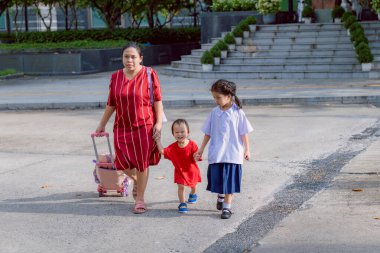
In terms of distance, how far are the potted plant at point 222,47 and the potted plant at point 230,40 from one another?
0.17 metres

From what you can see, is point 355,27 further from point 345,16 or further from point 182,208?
point 182,208

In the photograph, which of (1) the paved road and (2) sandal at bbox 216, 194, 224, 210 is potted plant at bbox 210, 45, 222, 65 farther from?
(2) sandal at bbox 216, 194, 224, 210

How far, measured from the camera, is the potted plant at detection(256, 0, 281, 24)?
1113 inches

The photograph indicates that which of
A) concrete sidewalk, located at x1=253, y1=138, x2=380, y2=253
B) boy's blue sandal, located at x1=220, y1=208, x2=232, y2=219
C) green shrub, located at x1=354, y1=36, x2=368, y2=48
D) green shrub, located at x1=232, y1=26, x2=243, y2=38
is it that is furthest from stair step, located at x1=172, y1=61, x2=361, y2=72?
boy's blue sandal, located at x1=220, y1=208, x2=232, y2=219

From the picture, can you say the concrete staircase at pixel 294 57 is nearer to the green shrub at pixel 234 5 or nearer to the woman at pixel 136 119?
the green shrub at pixel 234 5

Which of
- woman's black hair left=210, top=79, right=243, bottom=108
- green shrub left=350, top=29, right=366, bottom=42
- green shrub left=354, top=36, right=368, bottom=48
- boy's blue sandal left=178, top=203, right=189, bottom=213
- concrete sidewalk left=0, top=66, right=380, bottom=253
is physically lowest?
concrete sidewalk left=0, top=66, right=380, bottom=253

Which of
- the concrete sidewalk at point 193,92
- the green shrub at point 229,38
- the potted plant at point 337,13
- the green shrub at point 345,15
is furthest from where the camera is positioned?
the potted plant at point 337,13

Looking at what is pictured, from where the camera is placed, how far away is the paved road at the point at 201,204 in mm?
7043

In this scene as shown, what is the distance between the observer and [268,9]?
28.3m

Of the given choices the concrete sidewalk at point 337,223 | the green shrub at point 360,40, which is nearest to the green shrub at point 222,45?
the green shrub at point 360,40

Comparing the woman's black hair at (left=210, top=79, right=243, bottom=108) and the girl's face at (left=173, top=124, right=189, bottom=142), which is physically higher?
the woman's black hair at (left=210, top=79, right=243, bottom=108)

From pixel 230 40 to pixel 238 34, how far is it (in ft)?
1.73

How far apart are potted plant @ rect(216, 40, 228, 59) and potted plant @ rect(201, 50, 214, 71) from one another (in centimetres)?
57

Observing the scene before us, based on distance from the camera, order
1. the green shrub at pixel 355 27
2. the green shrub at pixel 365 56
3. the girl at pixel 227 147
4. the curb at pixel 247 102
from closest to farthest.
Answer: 1. the girl at pixel 227 147
2. the curb at pixel 247 102
3. the green shrub at pixel 365 56
4. the green shrub at pixel 355 27
